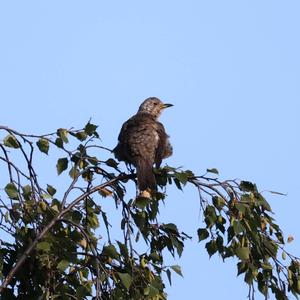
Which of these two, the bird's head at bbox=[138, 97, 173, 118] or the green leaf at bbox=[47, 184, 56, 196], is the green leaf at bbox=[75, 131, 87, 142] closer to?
the green leaf at bbox=[47, 184, 56, 196]

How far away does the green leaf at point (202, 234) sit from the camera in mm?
5293

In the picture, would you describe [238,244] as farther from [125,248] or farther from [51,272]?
[51,272]

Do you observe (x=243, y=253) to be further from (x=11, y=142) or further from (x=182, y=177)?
(x=11, y=142)

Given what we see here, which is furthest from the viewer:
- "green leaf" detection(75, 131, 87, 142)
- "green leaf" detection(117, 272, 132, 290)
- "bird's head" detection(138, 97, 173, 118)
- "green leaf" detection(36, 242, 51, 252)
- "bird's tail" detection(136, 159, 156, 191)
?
"bird's head" detection(138, 97, 173, 118)

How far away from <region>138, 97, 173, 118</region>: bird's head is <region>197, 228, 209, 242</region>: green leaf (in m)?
4.93

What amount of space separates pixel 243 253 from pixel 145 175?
5.76ft

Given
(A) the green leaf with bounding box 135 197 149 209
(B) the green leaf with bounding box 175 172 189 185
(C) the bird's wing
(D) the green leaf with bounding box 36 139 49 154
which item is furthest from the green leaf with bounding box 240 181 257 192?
(C) the bird's wing

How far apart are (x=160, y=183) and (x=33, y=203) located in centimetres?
121

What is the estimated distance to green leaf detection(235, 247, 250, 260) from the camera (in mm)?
5090

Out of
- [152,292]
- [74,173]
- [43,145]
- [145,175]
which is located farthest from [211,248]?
[145,175]

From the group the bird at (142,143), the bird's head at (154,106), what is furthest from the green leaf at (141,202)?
the bird's head at (154,106)

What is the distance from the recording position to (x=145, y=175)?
6711 mm

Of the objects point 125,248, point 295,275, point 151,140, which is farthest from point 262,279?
point 151,140

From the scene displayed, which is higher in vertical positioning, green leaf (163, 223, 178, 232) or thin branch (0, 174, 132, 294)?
green leaf (163, 223, 178, 232)
